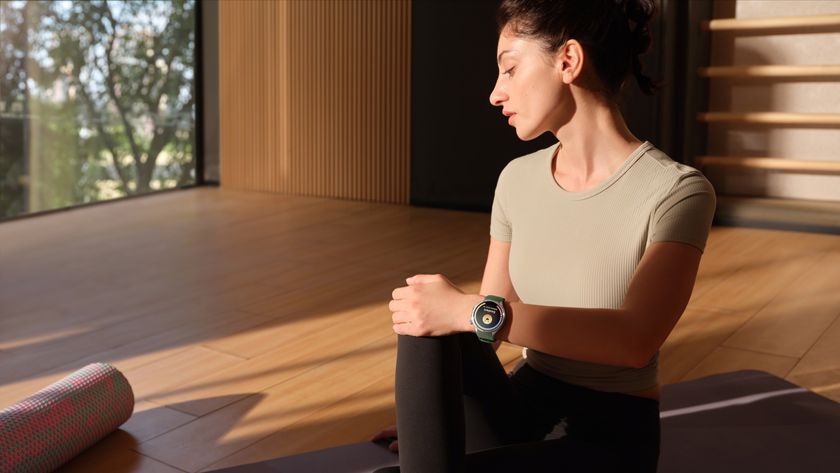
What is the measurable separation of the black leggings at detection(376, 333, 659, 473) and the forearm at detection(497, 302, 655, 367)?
0.10m

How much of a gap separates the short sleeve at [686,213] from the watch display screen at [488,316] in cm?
24

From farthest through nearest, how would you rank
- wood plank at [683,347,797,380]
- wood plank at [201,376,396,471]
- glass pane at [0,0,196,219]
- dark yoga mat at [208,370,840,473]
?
glass pane at [0,0,196,219], wood plank at [683,347,797,380], wood plank at [201,376,396,471], dark yoga mat at [208,370,840,473]

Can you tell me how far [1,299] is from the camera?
3342mm

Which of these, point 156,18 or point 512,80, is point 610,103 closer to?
point 512,80

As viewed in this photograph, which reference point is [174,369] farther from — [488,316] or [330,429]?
[488,316]

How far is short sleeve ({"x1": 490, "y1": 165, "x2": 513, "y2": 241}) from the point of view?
150cm

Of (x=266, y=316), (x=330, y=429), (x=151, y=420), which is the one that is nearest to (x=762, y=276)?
(x=266, y=316)

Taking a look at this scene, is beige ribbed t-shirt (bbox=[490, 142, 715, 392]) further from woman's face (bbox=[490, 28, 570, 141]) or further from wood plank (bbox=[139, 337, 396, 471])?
wood plank (bbox=[139, 337, 396, 471])

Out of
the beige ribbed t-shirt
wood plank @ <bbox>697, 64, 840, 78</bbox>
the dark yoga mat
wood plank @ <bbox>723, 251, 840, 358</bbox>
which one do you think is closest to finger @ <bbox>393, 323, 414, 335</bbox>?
the beige ribbed t-shirt

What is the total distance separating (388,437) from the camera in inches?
76.8

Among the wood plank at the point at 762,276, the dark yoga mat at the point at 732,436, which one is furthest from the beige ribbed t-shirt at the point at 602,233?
the wood plank at the point at 762,276

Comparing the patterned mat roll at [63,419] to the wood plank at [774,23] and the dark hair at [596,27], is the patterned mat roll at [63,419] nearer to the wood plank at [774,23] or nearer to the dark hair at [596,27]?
the dark hair at [596,27]

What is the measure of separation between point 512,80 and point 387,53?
4.22m

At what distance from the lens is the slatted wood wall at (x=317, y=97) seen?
551cm
